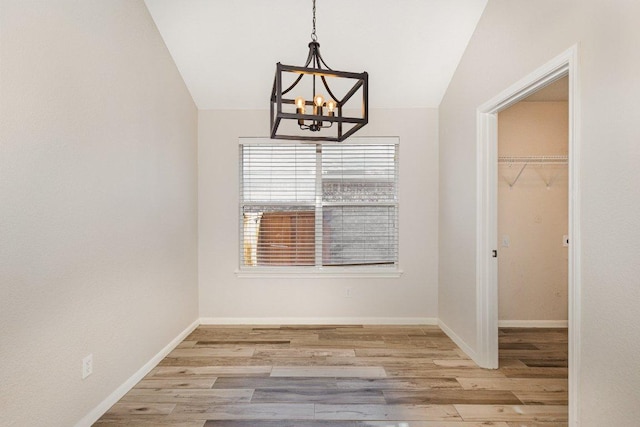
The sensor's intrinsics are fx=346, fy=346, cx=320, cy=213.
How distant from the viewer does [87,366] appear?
216 centimetres

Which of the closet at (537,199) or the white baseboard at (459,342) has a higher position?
the closet at (537,199)

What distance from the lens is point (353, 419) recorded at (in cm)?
222

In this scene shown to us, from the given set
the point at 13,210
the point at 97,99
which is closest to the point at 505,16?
the point at 97,99

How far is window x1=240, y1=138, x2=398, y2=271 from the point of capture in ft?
13.7

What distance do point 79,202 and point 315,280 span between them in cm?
263

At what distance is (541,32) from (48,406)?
3.63 metres

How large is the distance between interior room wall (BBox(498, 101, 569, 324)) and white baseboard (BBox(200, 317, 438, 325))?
106 centimetres

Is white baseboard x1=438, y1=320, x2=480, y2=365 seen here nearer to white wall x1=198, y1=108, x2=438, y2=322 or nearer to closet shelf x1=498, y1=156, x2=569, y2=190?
white wall x1=198, y1=108, x2=438, y2=322

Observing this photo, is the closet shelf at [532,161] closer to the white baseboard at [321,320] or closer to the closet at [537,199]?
the closet at [537,199]

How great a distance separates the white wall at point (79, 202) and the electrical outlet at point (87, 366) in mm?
41

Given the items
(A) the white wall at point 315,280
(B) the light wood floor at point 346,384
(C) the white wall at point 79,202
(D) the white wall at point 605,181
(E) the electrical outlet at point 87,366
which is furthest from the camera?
(A) the white wall at point 315,280

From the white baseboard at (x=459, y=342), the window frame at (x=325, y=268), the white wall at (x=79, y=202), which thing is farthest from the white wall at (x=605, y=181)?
the white wall at (x=79, y=202)

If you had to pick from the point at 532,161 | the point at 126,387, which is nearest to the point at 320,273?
the point at 126,387

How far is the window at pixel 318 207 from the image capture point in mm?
4168
